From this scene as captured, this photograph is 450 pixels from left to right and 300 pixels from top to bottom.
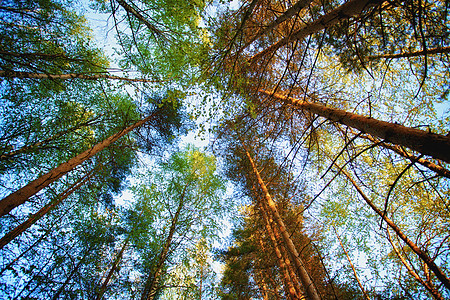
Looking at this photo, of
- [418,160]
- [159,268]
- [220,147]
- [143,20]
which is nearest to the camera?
[418,160]

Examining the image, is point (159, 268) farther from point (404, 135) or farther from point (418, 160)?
point (418, 160)

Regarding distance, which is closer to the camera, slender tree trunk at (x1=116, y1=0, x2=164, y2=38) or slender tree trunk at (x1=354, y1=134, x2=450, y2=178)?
slender tree trunk at (x1=354, y1=134, x2=450, y2=178)

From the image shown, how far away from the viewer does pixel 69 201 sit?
566 centimetres

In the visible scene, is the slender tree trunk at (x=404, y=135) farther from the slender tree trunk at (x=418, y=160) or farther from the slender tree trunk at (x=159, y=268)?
the slender tree trunk at (x=159, y=268)

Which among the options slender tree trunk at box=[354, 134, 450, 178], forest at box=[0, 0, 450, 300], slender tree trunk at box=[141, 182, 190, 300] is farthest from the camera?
slender tree trunk at box=[141, 182, 190, 300]

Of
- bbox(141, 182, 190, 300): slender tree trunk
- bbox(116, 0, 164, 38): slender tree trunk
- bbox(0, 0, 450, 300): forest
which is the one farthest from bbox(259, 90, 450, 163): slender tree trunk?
bbox(141, 182, 190, 300): slender tree trunk

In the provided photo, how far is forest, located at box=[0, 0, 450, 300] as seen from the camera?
2791mm

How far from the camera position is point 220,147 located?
6426 millimetres

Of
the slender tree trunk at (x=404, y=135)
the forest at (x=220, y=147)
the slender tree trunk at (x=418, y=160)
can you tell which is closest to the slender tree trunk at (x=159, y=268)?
the forest at (x=220, y=147)

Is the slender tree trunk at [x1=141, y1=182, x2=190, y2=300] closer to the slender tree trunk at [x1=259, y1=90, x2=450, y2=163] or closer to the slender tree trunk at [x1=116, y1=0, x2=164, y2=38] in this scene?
the slender tree trunk at [x1=259, y1=90, x2=450, y2=163]

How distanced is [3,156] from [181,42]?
399 centimetres

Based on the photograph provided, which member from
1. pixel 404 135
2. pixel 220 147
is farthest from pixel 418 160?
pixel 220 147

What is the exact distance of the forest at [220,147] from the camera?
2.79 metres

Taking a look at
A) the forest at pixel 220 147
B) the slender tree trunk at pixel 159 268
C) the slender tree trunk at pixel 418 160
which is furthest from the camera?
the slender tree trunk at pixel 159 268
